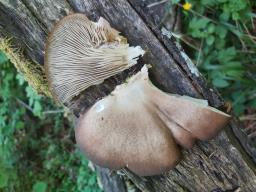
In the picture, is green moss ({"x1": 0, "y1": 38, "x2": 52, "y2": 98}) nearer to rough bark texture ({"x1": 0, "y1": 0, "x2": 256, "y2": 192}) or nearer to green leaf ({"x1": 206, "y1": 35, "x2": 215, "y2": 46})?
rough bark texture ({"x1": 0, "y1": 0, "x2": 256, "y2": 192})

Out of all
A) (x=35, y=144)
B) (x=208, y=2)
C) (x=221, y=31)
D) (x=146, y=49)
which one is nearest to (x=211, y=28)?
(x=221, y=31)

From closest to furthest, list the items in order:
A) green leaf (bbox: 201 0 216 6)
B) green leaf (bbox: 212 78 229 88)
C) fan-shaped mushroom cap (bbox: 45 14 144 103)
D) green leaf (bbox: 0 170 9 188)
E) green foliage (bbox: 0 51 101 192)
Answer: fan-shaped mushroom cap (bbox: 45 14 144 103)
green leaf (bbox: 0 170 9 188)
green leaf (bbox: 201 0 216 6)
green leaf (bbox: 212 78 229 88)
green foliage (bbox: 0 51 101 192)

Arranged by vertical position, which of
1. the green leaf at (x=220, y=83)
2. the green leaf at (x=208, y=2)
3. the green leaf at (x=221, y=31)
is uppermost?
the green leaf at (x=208, y=2)

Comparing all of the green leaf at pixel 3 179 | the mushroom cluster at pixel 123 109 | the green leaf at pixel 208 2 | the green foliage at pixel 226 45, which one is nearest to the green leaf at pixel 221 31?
the green foliage at pixel 226 45

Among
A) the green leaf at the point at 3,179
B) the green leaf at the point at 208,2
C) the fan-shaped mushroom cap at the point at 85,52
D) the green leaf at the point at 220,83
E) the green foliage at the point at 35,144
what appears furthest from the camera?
the green foliage at the point at 35,144

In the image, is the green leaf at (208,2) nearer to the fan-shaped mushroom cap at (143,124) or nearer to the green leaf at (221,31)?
the green leaf at (221,31)

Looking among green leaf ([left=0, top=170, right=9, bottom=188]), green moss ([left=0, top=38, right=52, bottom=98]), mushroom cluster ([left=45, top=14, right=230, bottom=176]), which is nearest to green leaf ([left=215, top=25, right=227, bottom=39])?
mushroom cluster ([left=45, top=14, right=230, bottom=176])

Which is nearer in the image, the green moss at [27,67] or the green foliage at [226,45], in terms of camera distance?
the green moss at [27,67]

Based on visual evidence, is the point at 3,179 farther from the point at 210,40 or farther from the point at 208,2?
the point at 208,2
